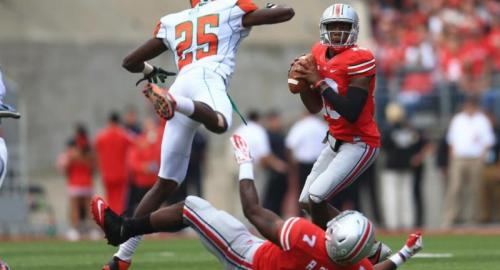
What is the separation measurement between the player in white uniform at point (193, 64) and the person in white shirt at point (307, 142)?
800 cm

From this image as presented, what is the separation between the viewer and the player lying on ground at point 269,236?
731cm

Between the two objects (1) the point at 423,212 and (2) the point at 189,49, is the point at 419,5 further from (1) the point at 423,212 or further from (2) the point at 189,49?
(2) the point at 189,49

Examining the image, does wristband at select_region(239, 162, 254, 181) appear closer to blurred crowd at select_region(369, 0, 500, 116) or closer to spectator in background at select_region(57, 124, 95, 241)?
spectator in background at select_region(57, 124, 95, 241)

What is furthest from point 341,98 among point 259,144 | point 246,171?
point 259,144

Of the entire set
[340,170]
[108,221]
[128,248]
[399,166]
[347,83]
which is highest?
[347,83]

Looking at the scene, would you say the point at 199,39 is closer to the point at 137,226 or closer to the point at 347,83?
the point at 347,83

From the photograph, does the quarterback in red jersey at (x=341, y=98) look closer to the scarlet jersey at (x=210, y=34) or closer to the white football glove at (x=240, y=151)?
the scarlet jersey at (x=210, y=34)

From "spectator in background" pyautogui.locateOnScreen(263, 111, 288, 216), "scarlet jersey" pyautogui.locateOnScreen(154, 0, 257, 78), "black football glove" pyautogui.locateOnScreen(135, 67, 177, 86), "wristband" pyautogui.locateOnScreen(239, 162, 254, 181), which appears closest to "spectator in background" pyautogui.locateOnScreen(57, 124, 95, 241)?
"spectator in background" pyautogui.locateOnScreen(263, 111, 288, 216)

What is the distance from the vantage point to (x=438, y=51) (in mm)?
22109

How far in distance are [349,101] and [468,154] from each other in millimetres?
9537

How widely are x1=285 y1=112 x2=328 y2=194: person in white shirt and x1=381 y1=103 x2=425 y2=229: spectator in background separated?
1.45 m

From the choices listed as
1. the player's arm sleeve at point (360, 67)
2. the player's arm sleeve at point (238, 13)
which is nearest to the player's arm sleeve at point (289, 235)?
the player's arm sleeve at point (360, 67)

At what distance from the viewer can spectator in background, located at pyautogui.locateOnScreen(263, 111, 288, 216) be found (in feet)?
60.2

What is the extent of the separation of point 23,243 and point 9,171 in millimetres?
2517
